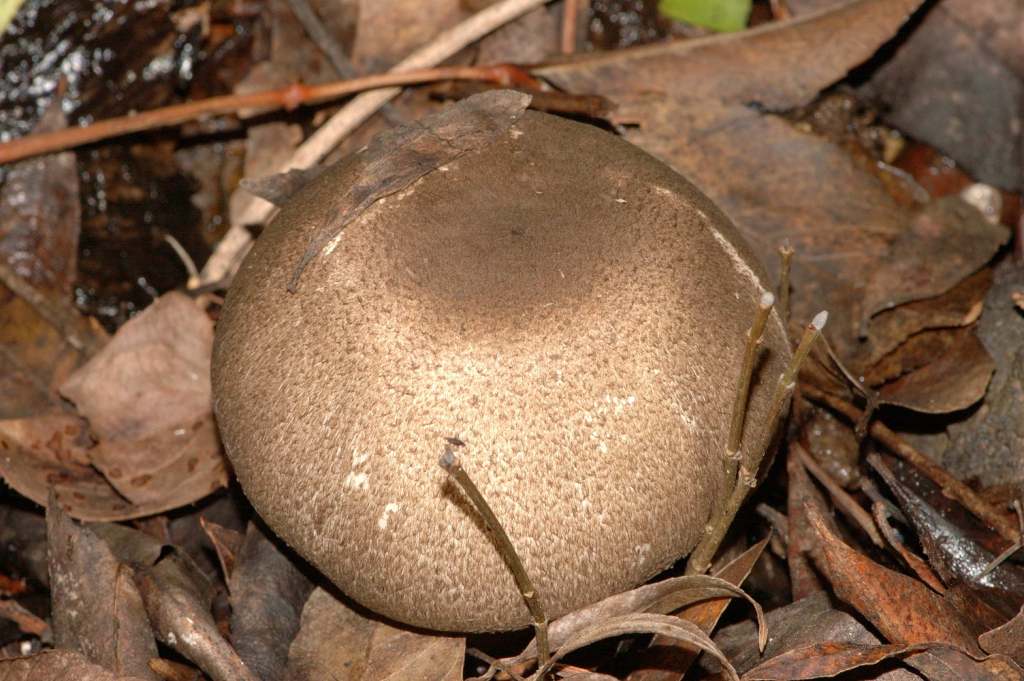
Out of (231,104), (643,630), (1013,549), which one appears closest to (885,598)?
(1013,549)

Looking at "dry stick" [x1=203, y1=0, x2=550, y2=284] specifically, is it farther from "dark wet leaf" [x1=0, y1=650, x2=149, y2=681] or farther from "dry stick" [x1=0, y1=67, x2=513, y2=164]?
"dark wet leaf" [x1=0, y1=650, x2=149, y2=681]

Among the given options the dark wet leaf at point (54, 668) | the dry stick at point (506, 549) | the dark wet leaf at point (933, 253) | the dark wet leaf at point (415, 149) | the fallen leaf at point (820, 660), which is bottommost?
the fallen leaf at point (820, 660)

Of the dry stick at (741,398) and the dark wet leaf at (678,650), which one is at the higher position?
the dry stick at (741,398)

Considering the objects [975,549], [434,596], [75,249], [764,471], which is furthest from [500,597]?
[75,249]

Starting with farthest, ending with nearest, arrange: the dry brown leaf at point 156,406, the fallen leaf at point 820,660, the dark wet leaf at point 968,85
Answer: the dark wet leaf at point 968,85
the dry brown leaf at point 156,406
the fallen leaf at point 820,660

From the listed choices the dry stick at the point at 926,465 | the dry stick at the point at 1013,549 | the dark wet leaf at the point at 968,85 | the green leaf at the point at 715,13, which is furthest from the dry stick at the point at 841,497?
the green leaf at the point at 715,13

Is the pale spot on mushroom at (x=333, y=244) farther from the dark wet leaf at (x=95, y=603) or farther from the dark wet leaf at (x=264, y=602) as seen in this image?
the dark wet leaf at (x=95, y=603)

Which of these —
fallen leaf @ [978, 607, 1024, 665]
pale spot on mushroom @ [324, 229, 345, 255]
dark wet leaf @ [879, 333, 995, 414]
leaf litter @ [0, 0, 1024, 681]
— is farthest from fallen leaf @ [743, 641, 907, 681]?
pale spot on mushroom @ [324, 229, 345, 255]
